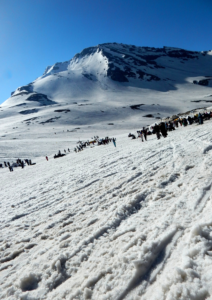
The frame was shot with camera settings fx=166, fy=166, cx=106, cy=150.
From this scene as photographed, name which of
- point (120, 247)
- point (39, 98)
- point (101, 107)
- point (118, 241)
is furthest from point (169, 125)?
point (39, 98)

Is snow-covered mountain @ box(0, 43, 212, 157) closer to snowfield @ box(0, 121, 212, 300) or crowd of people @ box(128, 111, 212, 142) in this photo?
crowd of people @ box(128, 111, 212, 142)

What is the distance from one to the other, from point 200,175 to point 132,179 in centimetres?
175

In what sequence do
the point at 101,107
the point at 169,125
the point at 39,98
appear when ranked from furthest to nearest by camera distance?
the point at 39,98 → the point at 101,107 → the point at 169,125

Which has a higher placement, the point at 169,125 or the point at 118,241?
the point at 169,125

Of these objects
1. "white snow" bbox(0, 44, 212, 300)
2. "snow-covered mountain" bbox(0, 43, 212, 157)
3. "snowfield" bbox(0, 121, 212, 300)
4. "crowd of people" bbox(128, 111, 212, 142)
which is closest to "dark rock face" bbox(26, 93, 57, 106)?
"snow-covered mountain" bbox(0, 43, 212, 157)

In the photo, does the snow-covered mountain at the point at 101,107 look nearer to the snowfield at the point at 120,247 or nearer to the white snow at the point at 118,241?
the white snow at the point at 118,241

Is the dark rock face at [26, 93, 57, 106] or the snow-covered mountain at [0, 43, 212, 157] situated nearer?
Answer: the snow-covered mountain at [0, 43, 212, 157]

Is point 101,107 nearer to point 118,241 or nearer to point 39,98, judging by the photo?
point 39,98

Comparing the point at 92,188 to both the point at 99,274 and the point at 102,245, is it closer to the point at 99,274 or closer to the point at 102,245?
the point at 102,245

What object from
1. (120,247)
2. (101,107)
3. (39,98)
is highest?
(39,98)

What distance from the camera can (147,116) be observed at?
97.7 m

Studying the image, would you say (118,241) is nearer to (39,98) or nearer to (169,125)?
(169,125)

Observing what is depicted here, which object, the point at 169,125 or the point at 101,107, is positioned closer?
the point at 169,125

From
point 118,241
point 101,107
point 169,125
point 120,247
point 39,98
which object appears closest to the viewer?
point 120,247
